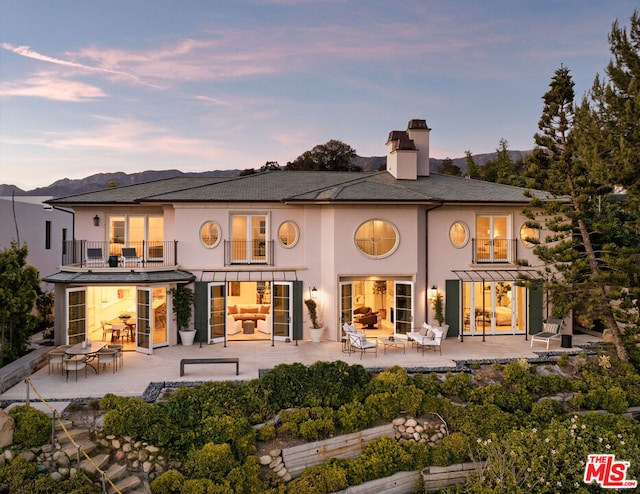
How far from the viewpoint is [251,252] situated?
1608cm

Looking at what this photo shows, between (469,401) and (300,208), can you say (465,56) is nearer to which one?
(300,208)

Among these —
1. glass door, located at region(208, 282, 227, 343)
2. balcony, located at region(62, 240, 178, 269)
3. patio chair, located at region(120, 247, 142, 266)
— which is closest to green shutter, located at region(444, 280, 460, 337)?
glass door, located at region(208, 282, 227, 343)

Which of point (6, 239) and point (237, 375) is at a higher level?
Result: point (6, 239)

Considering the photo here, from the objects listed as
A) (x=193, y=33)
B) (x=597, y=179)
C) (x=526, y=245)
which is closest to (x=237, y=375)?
(x=597, y=179)

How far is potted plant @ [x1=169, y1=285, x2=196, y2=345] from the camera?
49.1 ft

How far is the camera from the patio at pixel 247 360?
412 inches

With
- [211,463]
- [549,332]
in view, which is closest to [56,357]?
[211,463]

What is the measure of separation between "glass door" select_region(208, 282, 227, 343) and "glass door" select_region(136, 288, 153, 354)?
2.31 m

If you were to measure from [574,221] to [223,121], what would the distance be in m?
20.2

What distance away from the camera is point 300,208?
53.4 feet

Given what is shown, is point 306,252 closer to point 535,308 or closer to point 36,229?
point 535,308

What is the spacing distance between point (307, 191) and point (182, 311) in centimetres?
735

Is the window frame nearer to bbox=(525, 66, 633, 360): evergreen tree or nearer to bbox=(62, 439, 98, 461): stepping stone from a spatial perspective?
bbox=(525, 66, 633, 360): evergreen tree

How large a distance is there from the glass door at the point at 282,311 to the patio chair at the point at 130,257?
18.8 ft
